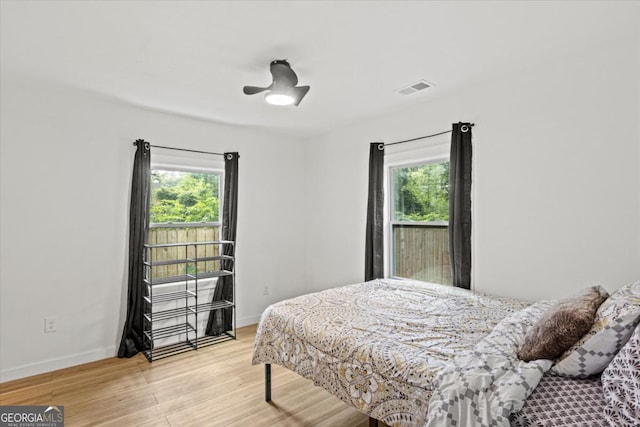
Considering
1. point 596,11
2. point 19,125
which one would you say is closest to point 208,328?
point 19,125

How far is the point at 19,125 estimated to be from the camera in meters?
2.88

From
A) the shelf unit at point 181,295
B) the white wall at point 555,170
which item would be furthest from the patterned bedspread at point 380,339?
the shelf unit at point 181,295

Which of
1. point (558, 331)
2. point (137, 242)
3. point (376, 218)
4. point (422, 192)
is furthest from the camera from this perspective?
point (376, 218)

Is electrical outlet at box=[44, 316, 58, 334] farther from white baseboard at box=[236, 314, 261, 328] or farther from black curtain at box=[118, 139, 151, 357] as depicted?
white baseboard at box=[236, 314, 261, 328]

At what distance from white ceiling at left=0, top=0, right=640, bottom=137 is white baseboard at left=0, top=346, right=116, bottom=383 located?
245cm

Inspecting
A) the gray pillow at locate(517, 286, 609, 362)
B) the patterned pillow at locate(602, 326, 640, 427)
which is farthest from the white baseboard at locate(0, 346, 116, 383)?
the patterned pillow at locate(602, 326, 640, 427)

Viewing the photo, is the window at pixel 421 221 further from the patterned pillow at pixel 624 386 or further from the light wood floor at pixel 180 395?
the patterned pillow at pixel 624 386

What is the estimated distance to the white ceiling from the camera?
73.7 inches

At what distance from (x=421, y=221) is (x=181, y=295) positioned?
277 cm

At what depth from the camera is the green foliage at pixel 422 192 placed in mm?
3357

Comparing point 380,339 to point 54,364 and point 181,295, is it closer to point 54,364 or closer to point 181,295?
point 181,295

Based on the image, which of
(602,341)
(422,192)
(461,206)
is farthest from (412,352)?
(422,192)

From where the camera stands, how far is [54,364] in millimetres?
3014

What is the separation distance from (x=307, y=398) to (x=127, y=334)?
1.99 metres
